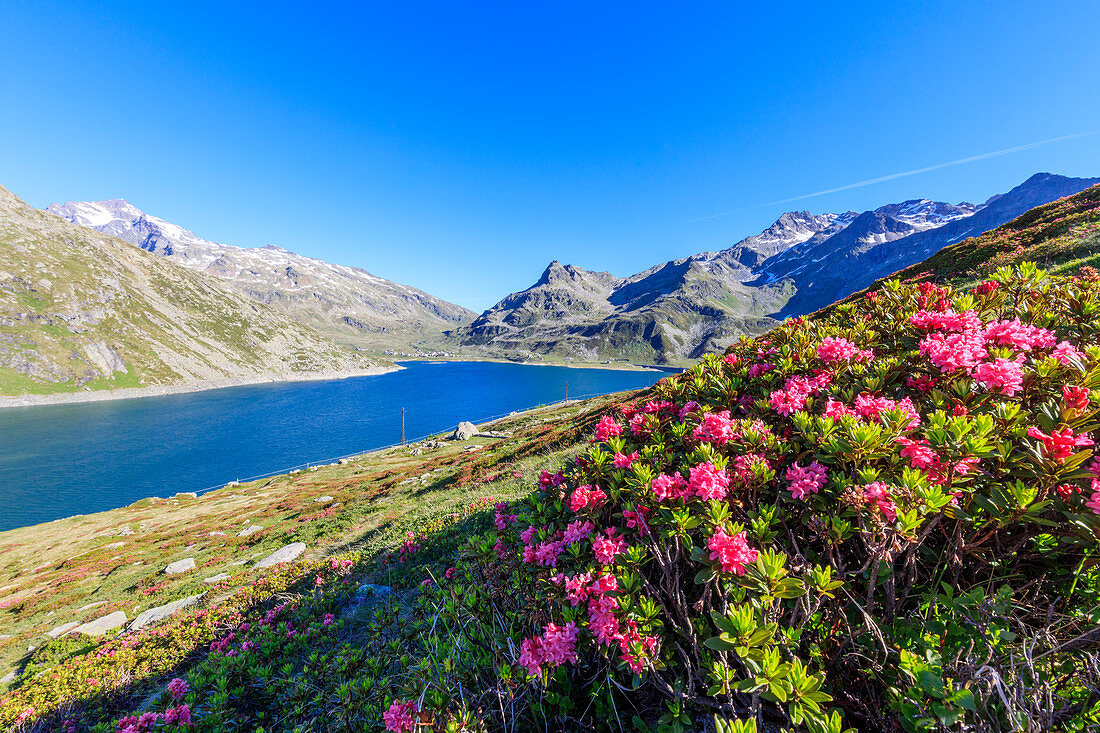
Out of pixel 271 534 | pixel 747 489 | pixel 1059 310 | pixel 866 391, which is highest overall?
pixel 1059 310

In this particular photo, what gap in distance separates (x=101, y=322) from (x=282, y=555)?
210074 millimetres

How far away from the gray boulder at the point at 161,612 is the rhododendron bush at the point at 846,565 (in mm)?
10763

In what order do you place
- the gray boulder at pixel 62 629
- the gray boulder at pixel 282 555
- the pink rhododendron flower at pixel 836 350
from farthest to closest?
the gray boulder at pixel 282 555 → the gray boulder at pixel 62 629 → the pink rhododendron flower at pixel 836 350

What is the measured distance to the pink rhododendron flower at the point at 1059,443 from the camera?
2.01 metres

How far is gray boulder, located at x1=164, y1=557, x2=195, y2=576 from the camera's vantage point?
44.9 feet

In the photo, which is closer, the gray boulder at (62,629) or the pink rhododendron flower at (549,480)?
the pink rhododendron flower at (549,480)

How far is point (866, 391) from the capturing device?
137 inches

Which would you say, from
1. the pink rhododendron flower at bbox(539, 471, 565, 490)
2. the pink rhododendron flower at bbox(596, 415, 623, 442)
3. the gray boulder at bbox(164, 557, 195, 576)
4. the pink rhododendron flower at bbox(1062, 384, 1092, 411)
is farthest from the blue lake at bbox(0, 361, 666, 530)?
the pink rhododendron flower at bbox(1062, 384, 1092, 411)

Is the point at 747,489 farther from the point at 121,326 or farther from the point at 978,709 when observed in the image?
the point at 121,326

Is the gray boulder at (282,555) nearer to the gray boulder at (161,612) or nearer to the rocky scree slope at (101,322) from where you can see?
the gray boulder at (161,612)

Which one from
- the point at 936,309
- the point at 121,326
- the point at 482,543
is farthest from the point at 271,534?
the point at 121,326

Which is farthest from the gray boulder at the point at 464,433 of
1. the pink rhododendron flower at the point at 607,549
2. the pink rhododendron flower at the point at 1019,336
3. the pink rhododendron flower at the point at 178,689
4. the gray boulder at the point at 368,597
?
the pink rhododendron flower at the point at 1019,336

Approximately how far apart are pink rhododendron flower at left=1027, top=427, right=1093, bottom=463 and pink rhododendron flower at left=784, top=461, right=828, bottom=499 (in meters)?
1.04

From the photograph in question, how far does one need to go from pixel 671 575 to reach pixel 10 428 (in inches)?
6069
